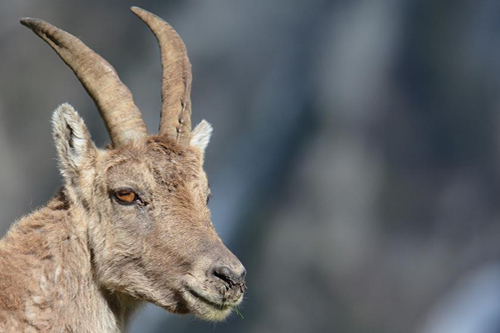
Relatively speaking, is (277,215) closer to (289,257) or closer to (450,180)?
(289,257)

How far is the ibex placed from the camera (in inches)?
272

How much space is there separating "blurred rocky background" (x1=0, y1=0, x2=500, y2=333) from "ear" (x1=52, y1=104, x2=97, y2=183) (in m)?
11.0

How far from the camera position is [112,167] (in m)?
7.46

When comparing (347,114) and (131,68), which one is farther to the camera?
(347,114)

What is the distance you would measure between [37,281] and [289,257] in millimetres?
13740

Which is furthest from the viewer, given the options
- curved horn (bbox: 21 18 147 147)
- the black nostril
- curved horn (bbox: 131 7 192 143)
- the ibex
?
curved horn (bbox: 131 7 192 143)

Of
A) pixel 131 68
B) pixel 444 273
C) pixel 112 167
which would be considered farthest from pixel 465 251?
pixel 112 167

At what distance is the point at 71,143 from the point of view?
7.55 m

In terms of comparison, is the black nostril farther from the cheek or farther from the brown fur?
the cheek

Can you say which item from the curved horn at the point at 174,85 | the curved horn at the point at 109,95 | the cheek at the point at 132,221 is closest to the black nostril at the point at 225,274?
the cheek at the point at 132,221

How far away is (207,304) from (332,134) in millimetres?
14674

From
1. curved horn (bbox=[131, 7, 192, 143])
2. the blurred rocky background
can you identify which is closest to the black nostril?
curved horn (bbox=[131, 7, 192, 143])

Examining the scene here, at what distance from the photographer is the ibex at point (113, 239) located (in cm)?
690

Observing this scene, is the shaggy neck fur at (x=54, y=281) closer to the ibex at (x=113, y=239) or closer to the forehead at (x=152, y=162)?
the ibex at (x=113, y=239)
